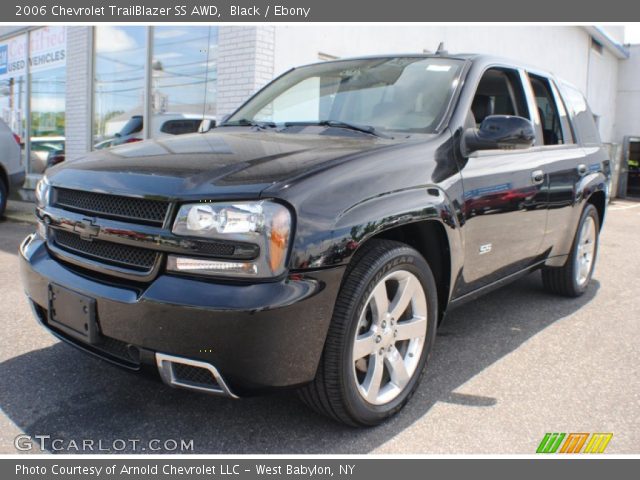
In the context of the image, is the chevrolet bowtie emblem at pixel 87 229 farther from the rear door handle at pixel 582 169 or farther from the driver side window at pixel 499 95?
the rear door handle at pixel 582 169

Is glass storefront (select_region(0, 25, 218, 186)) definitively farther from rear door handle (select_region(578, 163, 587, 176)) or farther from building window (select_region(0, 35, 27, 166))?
rear door handle (select_region(578, 163, 587, 176))

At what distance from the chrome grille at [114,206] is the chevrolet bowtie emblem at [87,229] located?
0.15ft

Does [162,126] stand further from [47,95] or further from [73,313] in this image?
→ [73,313]

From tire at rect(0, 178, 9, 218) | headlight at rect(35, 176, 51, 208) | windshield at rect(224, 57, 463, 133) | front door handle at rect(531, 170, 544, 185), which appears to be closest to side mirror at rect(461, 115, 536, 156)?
windshield at rect(224, 57, 463, 133)

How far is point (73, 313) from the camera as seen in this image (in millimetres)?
2355

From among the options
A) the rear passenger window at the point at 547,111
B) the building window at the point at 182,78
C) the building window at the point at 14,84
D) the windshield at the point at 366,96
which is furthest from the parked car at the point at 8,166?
the rear passenger window at the point at 547,111

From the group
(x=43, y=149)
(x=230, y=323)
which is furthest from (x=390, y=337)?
(x=43, y=149)

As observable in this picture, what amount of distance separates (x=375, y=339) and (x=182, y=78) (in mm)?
6770

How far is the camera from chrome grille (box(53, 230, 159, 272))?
2.22 m

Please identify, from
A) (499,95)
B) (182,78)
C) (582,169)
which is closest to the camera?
(499,95)

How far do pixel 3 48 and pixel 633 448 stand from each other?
1406cm

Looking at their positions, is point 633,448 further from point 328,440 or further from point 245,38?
point 245,38

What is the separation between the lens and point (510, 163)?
132 inches

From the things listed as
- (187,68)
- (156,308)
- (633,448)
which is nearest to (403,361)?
(633,448)
